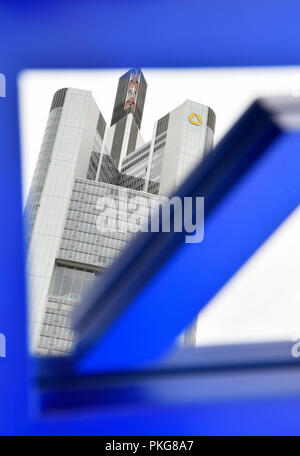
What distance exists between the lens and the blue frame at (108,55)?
0.70m

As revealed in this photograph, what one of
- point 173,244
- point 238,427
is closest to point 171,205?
point 173,244

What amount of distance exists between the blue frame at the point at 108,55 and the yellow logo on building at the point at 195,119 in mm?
37706

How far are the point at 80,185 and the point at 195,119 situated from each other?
36.1 ft

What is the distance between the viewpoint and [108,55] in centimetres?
72

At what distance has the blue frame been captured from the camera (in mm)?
699

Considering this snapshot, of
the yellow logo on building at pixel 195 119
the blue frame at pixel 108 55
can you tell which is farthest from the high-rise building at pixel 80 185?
the blue frame at pixel 108 55

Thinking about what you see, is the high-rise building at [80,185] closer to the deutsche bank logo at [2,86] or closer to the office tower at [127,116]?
the office tower at [127,116]

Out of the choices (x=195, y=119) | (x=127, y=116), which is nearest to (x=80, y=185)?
(x=195, y=119)

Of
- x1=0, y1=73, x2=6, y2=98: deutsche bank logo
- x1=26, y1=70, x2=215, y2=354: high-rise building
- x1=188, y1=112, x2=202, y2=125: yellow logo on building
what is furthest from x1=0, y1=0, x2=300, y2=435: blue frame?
x1=188, y1=112, x2=202, y2=125: yellow logo on building

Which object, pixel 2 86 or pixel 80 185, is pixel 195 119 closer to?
pixel 80 185

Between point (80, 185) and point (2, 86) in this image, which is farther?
point (80, 185)

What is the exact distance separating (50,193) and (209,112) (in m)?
15.8

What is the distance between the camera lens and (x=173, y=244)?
25.4 inches

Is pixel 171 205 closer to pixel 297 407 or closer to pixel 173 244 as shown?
pixel 173 244
